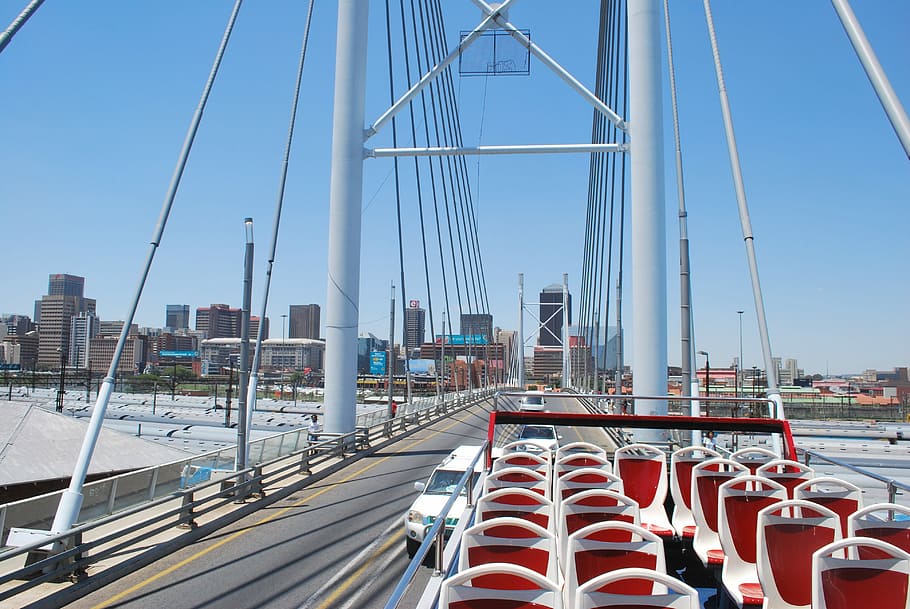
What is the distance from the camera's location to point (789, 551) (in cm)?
472

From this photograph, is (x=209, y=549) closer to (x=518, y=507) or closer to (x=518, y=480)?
(x=518, y=480)

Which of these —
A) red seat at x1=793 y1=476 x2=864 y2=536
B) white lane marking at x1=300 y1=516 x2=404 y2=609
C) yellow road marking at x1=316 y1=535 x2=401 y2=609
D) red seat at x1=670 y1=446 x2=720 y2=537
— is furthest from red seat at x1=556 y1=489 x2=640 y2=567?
white lane marking at x1=300 y1=516 x2=404 y2=609

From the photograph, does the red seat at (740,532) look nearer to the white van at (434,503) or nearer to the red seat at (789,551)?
the red seat at (789,551)

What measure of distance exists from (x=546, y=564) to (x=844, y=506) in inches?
113

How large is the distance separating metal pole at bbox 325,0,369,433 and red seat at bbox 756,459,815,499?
12708mm

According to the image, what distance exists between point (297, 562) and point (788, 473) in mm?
6604

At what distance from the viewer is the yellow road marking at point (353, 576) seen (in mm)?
8297

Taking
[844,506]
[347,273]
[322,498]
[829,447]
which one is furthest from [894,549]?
[829,447]

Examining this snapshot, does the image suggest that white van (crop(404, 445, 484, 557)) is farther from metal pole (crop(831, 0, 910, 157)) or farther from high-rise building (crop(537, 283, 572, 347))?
high-rise building (crop(537, 283, 572, 347))

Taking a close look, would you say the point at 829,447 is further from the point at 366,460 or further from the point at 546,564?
the point at 546,564

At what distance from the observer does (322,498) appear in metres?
14.5

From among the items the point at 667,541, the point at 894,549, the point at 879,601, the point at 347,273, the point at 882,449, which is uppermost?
the point at 347,273

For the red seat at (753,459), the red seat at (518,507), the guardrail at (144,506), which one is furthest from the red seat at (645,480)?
the guardrail at (144,506)

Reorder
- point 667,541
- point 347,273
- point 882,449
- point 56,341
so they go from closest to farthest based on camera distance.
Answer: point 667,541
point 347,273
point 882,449
point 56,341
